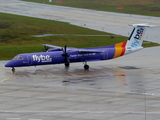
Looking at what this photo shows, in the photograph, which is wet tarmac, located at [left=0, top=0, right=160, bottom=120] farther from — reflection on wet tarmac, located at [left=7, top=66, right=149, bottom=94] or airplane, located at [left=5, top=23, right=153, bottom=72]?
airplane, located at [left=5, top=23, right=153, bottom=72]

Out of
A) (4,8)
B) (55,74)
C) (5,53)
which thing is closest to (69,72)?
(55,74)

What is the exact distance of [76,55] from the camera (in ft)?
154

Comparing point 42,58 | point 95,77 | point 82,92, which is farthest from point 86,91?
point 42,58

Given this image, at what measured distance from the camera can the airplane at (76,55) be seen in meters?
45.1

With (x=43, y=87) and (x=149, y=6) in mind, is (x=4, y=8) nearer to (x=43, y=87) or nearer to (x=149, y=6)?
(x=149, y=6)

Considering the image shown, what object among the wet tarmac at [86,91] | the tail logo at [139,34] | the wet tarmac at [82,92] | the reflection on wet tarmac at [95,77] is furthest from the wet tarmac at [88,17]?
the wet tarmac at [82,92]

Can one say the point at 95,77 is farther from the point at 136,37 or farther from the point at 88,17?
the point at 88,17

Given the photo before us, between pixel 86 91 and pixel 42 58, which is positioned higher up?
pixel 42 58

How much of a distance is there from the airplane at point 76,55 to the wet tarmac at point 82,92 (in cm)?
132

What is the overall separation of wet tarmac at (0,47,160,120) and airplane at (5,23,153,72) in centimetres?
132

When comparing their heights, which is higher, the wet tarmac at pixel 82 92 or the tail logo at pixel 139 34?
the tail logo at pixel 139 34

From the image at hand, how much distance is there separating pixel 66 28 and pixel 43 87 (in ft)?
188

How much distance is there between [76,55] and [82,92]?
49.2 feet

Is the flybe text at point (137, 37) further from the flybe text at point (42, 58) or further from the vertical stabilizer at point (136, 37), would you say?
the flybe text at point (42, 58)
